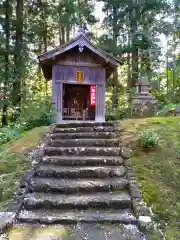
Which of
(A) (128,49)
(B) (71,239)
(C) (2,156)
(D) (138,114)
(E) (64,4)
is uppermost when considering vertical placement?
(E) (64,4)

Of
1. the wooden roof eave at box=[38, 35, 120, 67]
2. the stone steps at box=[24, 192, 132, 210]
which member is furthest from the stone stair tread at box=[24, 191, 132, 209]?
the wooden roof eave at box=[38, 35, 120, 67]

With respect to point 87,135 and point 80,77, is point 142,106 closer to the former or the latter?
point 80,77

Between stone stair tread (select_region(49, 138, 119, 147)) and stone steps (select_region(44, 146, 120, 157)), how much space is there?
0.36m

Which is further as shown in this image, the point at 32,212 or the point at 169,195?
the point at 169,195

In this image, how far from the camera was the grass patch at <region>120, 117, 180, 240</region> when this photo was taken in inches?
149

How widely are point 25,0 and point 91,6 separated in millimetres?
5086

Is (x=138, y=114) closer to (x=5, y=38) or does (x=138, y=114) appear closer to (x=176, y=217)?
(x=176, y=217)

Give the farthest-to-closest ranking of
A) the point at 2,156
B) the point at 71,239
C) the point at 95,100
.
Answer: the point at 95,100 → the point at 2,156 → the point at 71,239

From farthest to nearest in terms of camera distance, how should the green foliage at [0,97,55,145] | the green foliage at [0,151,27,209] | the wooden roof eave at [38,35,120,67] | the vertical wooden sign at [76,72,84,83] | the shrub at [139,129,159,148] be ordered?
the vertical wooden sign at [76,72,84,83], the wooden roof eave at [38,35,120,67], the green foliage at [0,97,55,145], the shrub at [139,129,159,148], the green foliage at [0,151,27,209]

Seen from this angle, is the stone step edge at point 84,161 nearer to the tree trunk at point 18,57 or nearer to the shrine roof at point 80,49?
the shrine roof at point 80,49

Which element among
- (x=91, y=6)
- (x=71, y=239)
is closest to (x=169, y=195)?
(x=71, y=239)

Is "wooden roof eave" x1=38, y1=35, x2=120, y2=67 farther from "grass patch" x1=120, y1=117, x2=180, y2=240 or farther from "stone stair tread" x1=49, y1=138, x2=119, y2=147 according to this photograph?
"stone stair tread" x1=49, y1=138, x2=119, y2=147

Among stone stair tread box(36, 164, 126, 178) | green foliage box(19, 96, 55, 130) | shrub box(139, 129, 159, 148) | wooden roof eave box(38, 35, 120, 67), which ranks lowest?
stone stair tread box(36, 164, 126, 178)

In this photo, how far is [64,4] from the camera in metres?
16.8
